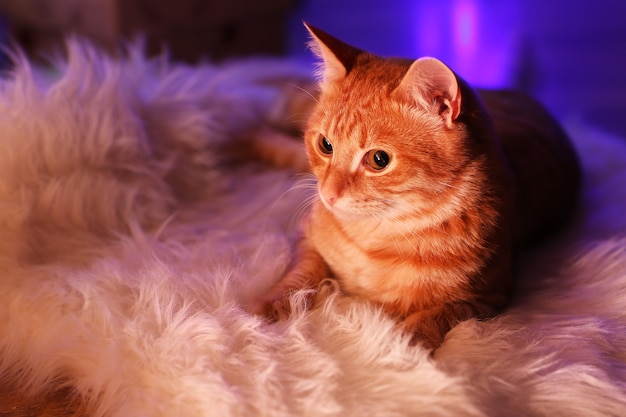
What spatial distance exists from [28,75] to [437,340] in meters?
1.09

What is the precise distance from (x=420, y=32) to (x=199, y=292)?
1.69 meters

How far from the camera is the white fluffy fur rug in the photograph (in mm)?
823

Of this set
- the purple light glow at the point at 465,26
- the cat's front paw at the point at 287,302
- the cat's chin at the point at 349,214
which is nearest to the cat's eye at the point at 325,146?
the cat's chin at the point at 349,214

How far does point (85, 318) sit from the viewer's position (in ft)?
3.17

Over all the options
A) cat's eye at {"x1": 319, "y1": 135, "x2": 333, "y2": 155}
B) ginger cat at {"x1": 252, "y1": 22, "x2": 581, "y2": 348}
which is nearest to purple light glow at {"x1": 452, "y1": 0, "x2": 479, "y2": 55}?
ginger cat at {"x1": 252, "y1": 22, "x2": 581, "y2": 348}

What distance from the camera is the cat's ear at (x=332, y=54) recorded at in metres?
1.03

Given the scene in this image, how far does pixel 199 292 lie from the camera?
3.30 feet

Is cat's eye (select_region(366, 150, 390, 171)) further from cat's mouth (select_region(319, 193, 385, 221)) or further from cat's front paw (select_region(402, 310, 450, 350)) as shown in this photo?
cat's front paw (select_region(402, 310, 450, 350))

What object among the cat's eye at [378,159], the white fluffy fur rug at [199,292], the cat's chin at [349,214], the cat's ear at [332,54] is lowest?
the white fluffy fur rug at [199,292]

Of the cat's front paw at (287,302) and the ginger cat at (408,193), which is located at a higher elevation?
the ginger cat at (408,193)

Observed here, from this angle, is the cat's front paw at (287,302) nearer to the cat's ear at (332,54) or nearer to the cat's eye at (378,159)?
the cat's eye at (378,159)

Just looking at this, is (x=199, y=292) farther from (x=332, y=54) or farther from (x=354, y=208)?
(x=332, y=54)

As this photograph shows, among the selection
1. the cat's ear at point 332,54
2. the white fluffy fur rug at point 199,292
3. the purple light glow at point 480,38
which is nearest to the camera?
the white fluffy fur rug at point 199,292

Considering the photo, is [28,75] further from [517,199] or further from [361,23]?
[361,23]
